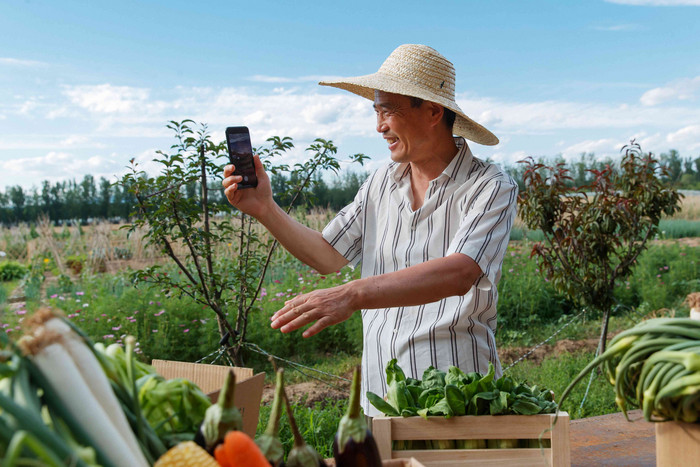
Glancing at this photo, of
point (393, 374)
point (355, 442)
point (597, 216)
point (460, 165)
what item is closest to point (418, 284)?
point (393, 374)

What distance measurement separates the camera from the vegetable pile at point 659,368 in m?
1.02

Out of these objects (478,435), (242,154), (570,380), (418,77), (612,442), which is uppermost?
(418,77)

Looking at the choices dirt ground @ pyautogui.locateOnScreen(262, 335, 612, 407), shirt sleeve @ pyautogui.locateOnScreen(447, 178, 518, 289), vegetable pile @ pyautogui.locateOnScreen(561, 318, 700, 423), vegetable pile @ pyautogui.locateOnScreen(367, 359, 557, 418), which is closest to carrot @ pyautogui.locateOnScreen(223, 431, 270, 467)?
vegetable pile @ pyautogui.locateOnScreen(561, 318, 700, 423)

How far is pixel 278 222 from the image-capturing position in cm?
248

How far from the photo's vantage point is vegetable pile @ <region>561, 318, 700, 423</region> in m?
1.02

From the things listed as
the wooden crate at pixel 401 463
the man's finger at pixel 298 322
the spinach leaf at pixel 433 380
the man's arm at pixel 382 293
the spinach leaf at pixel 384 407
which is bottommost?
the spinach leaf at pixel 384 407

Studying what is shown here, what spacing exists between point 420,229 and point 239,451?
1.60 m

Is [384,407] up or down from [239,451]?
down

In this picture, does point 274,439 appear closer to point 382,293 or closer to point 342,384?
point 382,293

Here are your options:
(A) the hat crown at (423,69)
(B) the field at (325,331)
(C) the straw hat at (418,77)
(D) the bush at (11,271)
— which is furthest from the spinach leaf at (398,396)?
(D) the bush at (11,271)

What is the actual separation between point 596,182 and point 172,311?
4.13 m

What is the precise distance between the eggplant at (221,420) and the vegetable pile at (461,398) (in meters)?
0.67

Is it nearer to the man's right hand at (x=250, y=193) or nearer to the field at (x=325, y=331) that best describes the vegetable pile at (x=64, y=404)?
the man's right hand at (x=250, y=193)

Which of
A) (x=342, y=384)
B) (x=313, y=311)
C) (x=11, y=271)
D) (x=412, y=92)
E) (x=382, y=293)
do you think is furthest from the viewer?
(x=11, y=271)
